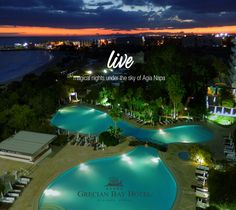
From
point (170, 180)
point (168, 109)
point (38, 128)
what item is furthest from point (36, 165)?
point (168, 109)

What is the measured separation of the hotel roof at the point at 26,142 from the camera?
1763 cm

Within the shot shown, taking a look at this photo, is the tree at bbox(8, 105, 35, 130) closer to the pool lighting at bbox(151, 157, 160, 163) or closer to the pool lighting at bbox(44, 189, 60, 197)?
the pool lighting at bbox(44, 189, 60, 197)

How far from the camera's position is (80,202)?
14055mm

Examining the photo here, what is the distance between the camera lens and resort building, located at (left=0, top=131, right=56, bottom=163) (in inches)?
688

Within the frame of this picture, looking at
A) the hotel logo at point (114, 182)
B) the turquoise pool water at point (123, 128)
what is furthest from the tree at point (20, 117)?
the hotel logo at point (114, 182)

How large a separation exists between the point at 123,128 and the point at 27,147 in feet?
31.4

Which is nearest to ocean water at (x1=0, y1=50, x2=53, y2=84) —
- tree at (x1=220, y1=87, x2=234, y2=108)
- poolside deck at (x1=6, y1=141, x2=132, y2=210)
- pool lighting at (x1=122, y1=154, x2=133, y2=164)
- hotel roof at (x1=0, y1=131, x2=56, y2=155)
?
hotel roof at (x1=0, y1=131, x2=56, y2=155)

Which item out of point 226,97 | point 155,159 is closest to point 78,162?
point 155,159

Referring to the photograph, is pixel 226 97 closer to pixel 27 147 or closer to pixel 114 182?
pixel 114 182

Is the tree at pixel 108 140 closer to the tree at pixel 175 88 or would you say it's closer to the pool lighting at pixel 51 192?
the pool lighting at pixel 51 192

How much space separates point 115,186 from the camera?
50.1 ft

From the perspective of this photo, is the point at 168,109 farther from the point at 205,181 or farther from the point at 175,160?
the point at 205,181

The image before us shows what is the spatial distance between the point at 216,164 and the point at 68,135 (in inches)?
477

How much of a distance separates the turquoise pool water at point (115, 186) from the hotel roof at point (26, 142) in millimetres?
3149
